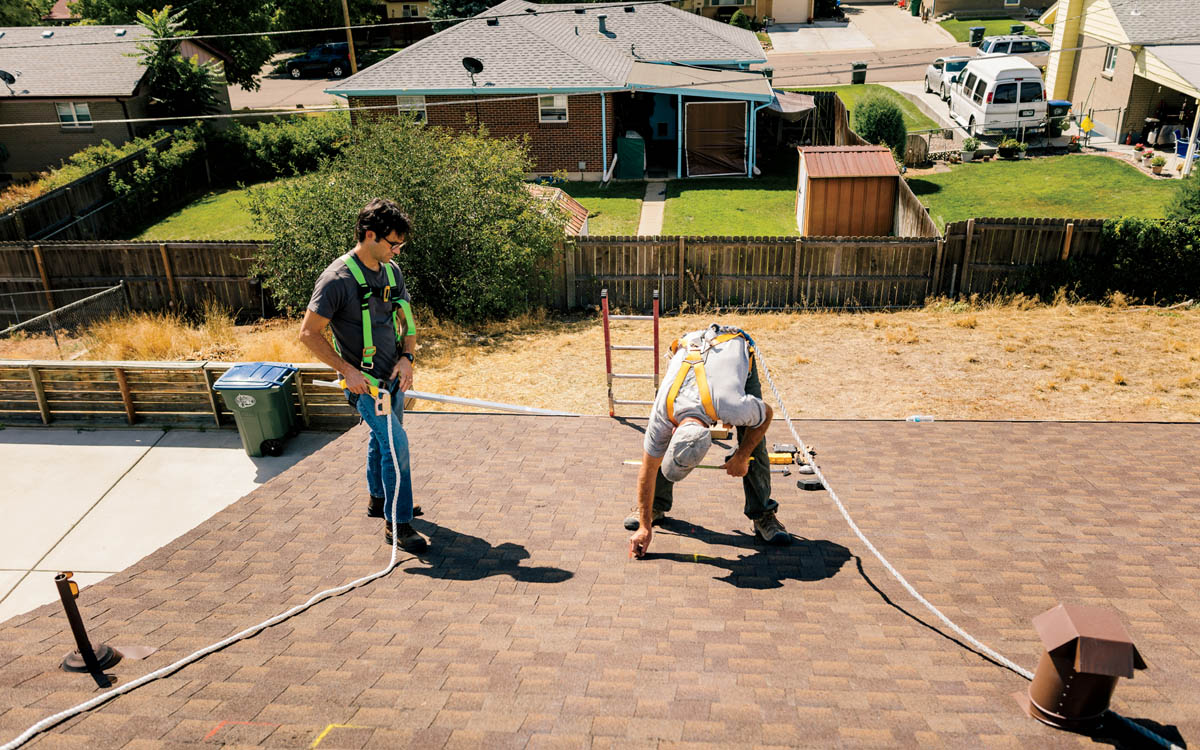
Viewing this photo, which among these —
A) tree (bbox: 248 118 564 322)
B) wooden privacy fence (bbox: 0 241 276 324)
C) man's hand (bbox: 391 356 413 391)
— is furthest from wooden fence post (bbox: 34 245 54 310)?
man's hand (bbox: 391 356 413 391)

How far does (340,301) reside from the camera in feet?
18.3

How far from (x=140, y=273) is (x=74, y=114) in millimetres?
15740

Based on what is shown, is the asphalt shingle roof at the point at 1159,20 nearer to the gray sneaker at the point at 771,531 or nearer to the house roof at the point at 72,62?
the gray sneaker at the point at 771,531

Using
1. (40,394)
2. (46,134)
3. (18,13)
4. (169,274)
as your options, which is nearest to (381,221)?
(40,394)

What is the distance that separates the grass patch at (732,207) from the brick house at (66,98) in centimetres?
1901

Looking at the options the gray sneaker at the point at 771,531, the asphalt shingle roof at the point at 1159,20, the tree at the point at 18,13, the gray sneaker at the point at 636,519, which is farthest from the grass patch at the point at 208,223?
the tree at the point at 18,13

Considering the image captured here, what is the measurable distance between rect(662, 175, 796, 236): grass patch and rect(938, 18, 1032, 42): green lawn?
2716cm

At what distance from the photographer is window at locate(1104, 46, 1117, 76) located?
24953 millimetres

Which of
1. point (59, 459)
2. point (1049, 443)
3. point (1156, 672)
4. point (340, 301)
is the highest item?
point (340, 301)

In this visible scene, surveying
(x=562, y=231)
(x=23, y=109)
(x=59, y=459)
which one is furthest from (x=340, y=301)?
(x=23, y=109)

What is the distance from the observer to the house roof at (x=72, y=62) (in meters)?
27.8

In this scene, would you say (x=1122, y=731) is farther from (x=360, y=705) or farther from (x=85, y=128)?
(x=85, y=128)

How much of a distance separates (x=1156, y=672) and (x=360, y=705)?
391 centimetres

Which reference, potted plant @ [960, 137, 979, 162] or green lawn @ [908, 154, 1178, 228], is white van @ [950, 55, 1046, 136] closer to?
potted plant @ [960, 137, 979, 162]
